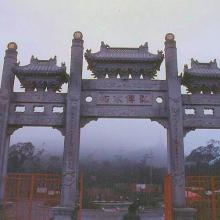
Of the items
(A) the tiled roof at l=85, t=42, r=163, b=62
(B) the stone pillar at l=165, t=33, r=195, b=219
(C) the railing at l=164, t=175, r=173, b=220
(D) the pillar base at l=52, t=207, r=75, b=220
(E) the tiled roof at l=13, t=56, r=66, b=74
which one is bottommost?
(D) the pillar base at l=52, t=207, r=75, b=220

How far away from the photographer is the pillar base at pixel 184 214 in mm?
11750

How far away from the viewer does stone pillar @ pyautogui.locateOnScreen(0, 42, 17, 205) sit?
41.8ft

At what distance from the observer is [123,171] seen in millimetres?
70562

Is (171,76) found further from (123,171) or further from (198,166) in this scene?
(123,171)

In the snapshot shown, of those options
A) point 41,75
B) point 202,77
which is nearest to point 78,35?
point 41,75

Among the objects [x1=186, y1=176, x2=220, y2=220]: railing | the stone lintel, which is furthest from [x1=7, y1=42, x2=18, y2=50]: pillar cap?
[x1=186, y1=176, x2=220, y2=220]: railing

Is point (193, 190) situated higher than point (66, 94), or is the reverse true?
point (66, 94)

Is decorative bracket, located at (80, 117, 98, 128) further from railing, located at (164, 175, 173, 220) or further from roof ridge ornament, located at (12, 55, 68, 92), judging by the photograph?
railing, located at (164, 175, 173, 220)

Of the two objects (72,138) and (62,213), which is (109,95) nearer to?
(72,138)

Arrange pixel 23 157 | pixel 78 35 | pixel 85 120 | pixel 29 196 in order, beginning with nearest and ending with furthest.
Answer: pixel 29 196
pixel 85 120
pixel 78 35
pixel 23 157

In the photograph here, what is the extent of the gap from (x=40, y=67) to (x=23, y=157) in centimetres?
4695

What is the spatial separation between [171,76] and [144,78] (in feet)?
3.57

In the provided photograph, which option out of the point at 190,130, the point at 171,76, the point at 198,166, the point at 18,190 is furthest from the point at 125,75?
the point at 198,166

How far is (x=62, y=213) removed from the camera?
11766mm
